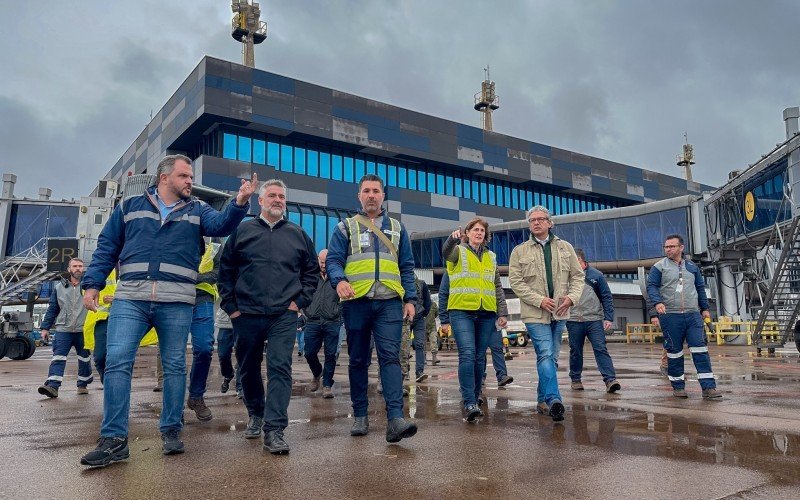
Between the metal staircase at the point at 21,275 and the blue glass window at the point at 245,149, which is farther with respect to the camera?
the blue glass window at the point at 245,149

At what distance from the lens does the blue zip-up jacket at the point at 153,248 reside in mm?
3832

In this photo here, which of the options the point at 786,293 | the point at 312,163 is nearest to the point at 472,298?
the point at 786,293

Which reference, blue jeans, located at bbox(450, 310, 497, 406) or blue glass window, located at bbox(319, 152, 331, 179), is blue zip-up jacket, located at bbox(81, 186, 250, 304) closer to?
blue jeans, located at bbox(450, 310, 497, 406)

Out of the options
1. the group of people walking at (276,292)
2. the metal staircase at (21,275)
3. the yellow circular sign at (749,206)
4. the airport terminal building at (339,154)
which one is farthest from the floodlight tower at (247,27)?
the group of people walking at (276,292)

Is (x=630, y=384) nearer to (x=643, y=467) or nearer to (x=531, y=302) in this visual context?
(x=531, y=302)

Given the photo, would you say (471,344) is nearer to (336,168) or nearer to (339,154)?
(336,168)

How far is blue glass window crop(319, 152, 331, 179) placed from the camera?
4209cm

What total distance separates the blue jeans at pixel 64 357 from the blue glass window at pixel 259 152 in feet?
106

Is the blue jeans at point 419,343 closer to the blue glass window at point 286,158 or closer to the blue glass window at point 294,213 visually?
the blue glass window at point 294,213

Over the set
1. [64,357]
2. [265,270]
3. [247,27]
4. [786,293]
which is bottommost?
[64,357]

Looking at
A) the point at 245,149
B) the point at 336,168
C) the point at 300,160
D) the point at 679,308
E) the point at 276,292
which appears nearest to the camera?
the point at 276,292

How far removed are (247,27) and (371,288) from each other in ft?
165

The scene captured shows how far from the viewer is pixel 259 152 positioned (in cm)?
3925

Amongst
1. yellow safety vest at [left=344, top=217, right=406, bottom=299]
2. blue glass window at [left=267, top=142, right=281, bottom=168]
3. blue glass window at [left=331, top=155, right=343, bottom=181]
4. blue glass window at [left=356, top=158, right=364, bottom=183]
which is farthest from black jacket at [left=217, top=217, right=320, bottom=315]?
blue glass window at [left=356, top=158, right=364, bottom=183]
